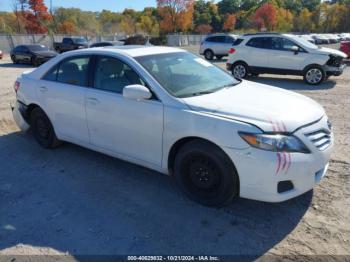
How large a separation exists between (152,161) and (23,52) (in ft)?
69.9

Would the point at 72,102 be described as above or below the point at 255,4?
below

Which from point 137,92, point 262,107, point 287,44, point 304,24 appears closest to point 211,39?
point 287,44

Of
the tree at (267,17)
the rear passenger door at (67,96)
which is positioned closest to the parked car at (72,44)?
the rear passenger door at (67,96)

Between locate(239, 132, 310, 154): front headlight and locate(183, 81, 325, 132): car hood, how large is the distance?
0.07m

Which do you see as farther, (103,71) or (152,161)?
(103,71)

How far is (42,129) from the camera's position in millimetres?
5320

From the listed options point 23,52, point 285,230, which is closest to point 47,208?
point 285,230

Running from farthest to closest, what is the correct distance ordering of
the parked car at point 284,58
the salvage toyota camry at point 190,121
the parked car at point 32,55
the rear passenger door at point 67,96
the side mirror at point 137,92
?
the parked car at point 32,55
the parked car at point 284,58
the rear passenger door at point 67,96
the side mirror at point 137,92
the salvage toyota camry at point 190,121

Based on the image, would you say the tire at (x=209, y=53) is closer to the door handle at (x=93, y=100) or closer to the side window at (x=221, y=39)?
the side window at (x=221, y=39)

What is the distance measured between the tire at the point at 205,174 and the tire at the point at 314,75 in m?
9.18

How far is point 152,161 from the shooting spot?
3.88 meters

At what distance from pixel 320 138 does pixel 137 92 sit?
6.45 feet

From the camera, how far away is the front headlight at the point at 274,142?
3.06 metres

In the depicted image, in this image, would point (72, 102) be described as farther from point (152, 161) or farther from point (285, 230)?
point (285, 230)
